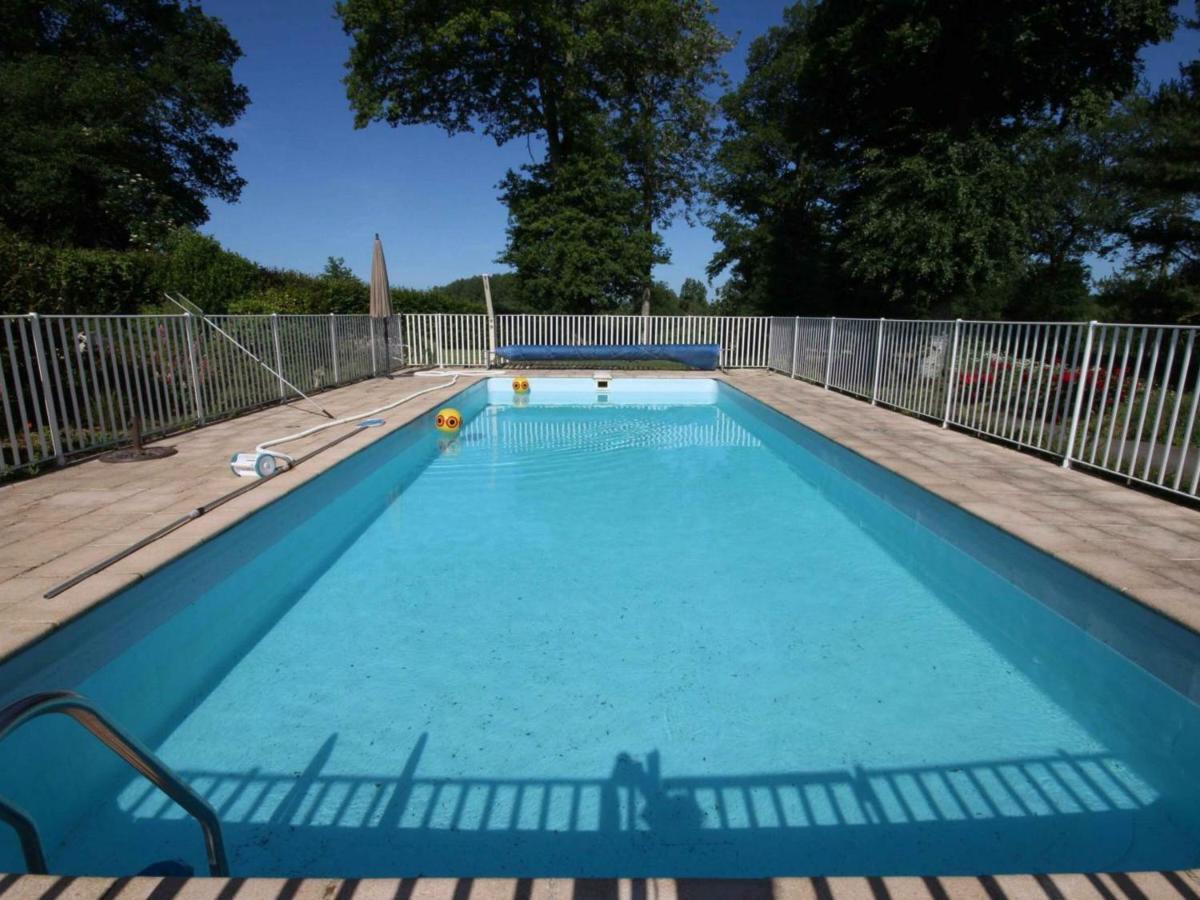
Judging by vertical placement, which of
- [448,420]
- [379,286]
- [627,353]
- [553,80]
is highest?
[553,80]

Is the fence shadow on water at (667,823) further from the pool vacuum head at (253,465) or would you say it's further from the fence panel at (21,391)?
the fence panel at (21,391)

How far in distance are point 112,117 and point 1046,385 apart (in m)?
27.7

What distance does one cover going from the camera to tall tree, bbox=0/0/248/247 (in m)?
18.8

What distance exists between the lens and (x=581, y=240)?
1823 cm

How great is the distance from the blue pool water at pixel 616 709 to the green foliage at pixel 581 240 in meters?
15.0

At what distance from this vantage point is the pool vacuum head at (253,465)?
435 cm

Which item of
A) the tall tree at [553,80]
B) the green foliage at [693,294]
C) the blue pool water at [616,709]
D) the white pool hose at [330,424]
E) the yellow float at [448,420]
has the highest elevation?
the tall tree at [553,80]

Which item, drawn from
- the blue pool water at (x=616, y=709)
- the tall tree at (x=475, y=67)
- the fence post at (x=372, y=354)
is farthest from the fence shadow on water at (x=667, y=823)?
the tall tree at (x=475, y=67)

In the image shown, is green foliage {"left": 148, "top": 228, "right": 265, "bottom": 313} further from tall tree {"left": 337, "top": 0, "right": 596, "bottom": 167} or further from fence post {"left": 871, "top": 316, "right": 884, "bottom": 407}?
fence post {"left": 871, "top": 316, "right": 884, "bottom": 407}

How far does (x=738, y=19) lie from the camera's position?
2544cm

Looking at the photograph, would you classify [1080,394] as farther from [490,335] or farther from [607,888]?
[490,335]

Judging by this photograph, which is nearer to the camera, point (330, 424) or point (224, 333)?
point (330, 424)

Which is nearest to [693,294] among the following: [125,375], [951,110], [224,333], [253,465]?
[951,110]

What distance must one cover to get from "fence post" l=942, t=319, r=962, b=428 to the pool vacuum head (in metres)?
6.56
